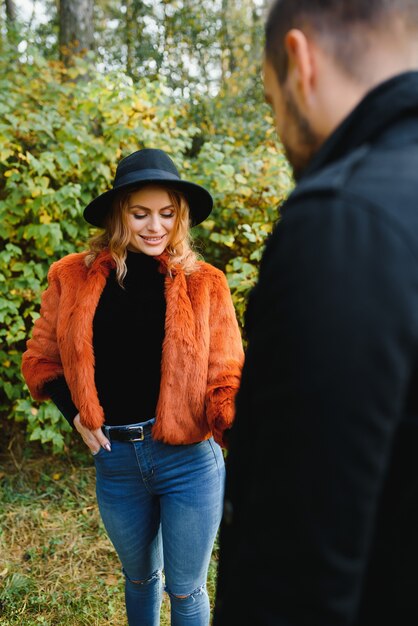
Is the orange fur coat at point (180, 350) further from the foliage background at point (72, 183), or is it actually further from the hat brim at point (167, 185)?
the foliage background at point (72, 183)

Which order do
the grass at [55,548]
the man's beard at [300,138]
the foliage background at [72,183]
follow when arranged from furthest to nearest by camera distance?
the foliage background at [72,183] < the grass at [55,548] < the man's beard at [300,138]

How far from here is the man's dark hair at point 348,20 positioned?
839 mm

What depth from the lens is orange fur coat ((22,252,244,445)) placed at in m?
2.06

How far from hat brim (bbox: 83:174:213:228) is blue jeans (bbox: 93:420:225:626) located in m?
0.97

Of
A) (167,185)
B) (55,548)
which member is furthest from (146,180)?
(55,548)

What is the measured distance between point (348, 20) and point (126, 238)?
5.04 ft

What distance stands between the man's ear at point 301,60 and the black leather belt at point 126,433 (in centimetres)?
152

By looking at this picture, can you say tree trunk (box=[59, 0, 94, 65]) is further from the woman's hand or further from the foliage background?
the woman's hand

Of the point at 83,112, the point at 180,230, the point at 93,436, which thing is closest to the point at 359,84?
the point at 180,230

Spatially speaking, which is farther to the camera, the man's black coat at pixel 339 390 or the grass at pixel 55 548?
the grass at pixel 55 548

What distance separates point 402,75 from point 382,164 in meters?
0.18

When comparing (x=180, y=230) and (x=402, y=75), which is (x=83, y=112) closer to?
(x=180, y=230)

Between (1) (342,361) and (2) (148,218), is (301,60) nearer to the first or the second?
(1) (342,361)

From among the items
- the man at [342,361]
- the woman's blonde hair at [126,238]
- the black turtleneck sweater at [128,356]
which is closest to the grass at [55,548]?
the black turtleneck sweater at [128,356]
